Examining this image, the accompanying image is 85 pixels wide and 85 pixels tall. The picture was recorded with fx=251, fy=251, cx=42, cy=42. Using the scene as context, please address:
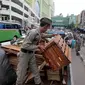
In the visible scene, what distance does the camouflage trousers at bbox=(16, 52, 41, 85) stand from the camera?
19.9ft

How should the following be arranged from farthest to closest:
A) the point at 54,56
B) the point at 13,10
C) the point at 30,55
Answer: the point at 13,10, the point at 30,55, the point at 54,56

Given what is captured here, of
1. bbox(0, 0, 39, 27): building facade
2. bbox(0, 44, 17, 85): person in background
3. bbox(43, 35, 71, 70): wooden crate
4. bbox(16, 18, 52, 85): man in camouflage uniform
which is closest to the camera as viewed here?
bbox(0, 44, 17, 85): person in background

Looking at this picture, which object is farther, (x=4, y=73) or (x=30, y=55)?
(x=30, y=55)

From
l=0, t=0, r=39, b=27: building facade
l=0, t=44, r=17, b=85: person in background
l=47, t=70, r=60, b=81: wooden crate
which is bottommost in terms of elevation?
l=47, t=70, r=60, b=81: wooden crate

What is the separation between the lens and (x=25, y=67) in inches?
243

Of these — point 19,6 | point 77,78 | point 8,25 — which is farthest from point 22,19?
point 77,78

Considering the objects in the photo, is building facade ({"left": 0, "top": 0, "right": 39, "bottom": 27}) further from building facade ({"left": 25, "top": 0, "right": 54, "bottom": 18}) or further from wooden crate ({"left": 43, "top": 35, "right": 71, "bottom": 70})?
wooden crate ({"left": 43, "top": 35, "right": 71, "bottom": 70})

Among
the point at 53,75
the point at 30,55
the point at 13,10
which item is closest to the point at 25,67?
the point at 30,55

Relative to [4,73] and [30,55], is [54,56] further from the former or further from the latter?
[4,73]

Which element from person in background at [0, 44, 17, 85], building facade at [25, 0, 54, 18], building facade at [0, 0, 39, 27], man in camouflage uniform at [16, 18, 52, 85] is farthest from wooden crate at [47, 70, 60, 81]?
building facade at [25, 0, 54, 18]

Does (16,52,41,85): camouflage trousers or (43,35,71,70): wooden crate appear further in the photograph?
(16,52,41,85): camouflage trousers

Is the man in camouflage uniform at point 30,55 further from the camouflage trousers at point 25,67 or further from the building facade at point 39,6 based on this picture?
the building facade at point 39,6

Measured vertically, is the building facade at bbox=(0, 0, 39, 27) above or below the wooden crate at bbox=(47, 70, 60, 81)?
above

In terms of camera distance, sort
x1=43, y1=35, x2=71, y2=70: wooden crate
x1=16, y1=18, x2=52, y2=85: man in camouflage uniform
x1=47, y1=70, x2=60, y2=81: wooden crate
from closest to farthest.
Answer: x1=43, y1=35, x2=71, y2=70: wooden crate → x1=16, y1=18, x2=52, y2=85: man in camouflage uniform → x1=47, y1=70, x2=60, y2=81: wooden crate
